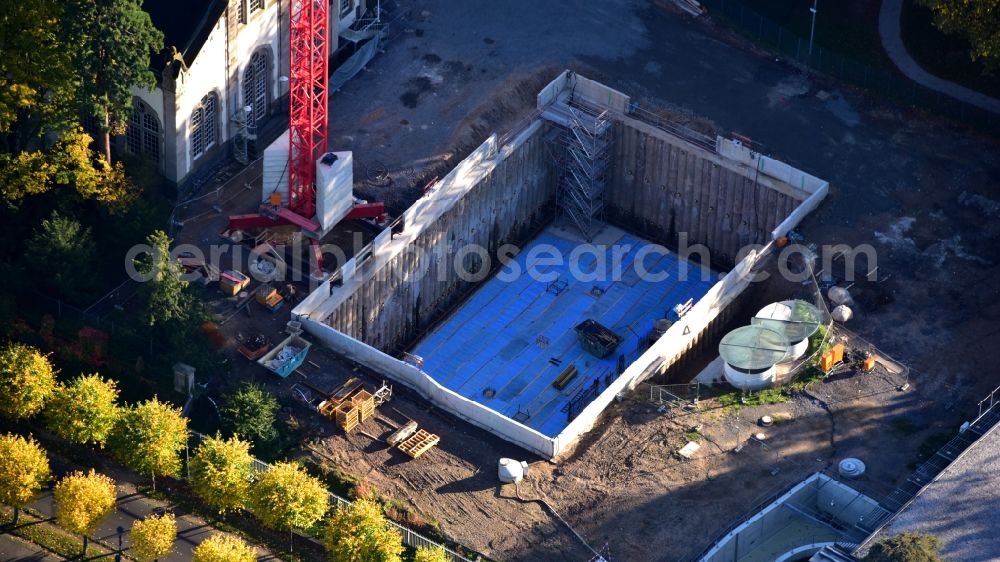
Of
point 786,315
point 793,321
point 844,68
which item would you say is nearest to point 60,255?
point 786,315

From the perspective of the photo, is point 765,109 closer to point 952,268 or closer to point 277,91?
point 952,268

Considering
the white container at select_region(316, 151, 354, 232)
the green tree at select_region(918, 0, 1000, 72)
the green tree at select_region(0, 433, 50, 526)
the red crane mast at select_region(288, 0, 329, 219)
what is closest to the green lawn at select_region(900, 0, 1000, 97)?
the green tree at select_region(918, 0, 1000, 72)

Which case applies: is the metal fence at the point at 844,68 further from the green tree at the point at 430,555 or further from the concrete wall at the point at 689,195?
the green tree at the point at 430,555

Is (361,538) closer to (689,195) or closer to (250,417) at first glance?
(250,417)

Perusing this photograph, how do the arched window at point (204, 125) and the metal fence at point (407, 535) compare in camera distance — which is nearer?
the metal fence at point (407, 535)

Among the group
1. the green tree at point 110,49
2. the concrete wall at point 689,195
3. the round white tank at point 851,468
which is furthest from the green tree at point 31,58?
the round white tank at point 851,468

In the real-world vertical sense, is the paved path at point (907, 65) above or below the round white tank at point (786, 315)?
above

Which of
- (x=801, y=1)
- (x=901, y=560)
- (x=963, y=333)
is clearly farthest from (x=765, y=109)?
(x=901, y=560)

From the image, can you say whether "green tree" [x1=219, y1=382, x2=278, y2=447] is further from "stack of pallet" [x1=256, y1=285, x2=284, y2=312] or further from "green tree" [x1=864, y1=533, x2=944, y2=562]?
"green tree" [x1=864, y1=533, x2=944, y2=562]
